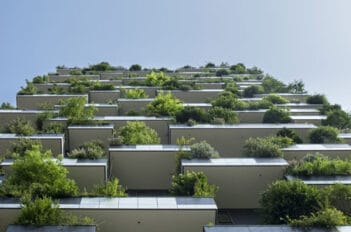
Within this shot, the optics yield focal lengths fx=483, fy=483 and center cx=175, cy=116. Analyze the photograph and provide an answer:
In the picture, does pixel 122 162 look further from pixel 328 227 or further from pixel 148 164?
pixel 328 227

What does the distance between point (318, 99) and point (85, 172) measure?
22771mm

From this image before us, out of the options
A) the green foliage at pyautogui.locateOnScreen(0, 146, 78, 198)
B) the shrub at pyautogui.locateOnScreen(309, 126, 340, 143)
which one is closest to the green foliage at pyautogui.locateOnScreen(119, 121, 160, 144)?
the green foliage at pyautogui.locateOnScreen(0, 146, 78, 198)

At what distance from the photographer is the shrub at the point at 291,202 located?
16.8 meters

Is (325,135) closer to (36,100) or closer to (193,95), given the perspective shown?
(193,95)

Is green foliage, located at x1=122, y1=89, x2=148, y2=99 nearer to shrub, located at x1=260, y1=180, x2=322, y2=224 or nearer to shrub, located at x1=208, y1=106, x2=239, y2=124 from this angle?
shrub, located at x1=208, y1=106, x2=239, y2=124

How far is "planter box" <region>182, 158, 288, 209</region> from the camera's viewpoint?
20688 mm

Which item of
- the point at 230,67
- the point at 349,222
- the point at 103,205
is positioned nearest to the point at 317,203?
the point at 349,222

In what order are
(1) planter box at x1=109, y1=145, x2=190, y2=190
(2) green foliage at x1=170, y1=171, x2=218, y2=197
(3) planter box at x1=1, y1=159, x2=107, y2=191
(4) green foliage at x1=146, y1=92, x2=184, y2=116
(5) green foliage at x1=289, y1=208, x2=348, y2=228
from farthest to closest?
(4) green foliage at x1=146, y1=92, x2=184, y2=116
(1) planter box at x1=109, y1=145, x2=190, y2=190
(3) planter box at x1=1, y1=159, x2=107, y2=191
(2) green foliage at x1=170, y1=171, x2=218, y2=197
(5) green foliage at x1=289, y1=208, x2=348, y2=228

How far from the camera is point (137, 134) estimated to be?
2472 centimetres

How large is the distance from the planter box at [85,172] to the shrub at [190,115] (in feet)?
26.4

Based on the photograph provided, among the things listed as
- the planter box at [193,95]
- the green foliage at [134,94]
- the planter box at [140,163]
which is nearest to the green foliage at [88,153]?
the planter box at [140,163]

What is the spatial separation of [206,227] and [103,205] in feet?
12.6

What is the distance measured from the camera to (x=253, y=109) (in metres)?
32.5

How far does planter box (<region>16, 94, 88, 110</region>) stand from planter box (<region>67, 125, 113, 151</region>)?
10.9 meters
